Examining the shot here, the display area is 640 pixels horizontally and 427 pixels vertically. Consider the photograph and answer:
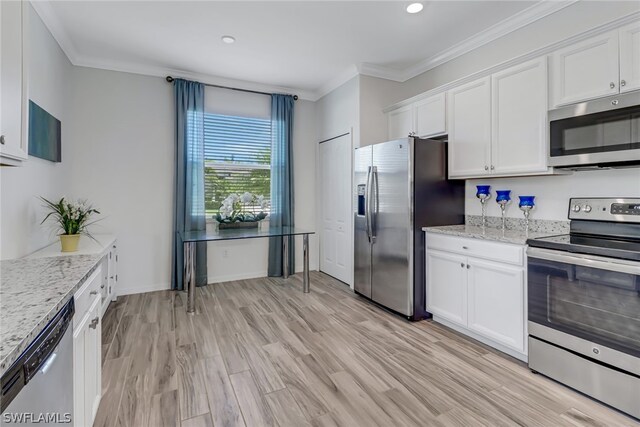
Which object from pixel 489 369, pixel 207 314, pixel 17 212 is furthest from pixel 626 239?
pixel 17 212

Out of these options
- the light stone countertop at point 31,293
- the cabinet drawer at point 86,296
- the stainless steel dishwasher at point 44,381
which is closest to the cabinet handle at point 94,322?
the cabinet drawer at point 86,296

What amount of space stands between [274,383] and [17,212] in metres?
2.17

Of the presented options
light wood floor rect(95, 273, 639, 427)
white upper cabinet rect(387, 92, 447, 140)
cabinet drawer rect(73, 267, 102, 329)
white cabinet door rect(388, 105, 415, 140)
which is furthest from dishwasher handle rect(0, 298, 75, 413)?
white cabinet door rect(388, 105, 415, 140)

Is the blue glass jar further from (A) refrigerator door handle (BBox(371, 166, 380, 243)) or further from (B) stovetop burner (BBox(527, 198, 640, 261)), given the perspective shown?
(A) refrigerator door handle (BBox(371, 166, 380, 243))

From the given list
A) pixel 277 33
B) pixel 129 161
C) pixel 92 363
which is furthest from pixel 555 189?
pixel 129 161

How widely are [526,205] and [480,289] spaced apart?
2.69 feet

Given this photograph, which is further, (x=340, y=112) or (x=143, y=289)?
(x=340, y=112)

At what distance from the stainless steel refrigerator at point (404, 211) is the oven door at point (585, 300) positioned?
3.36ft

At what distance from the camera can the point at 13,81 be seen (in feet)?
4.64

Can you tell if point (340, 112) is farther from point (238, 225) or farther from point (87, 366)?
point (87, 366)

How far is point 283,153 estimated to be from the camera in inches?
187

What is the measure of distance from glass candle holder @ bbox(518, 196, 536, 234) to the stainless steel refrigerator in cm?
64

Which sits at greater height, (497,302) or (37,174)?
(37,174)

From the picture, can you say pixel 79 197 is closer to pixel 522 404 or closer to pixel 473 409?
pixel 473 409
